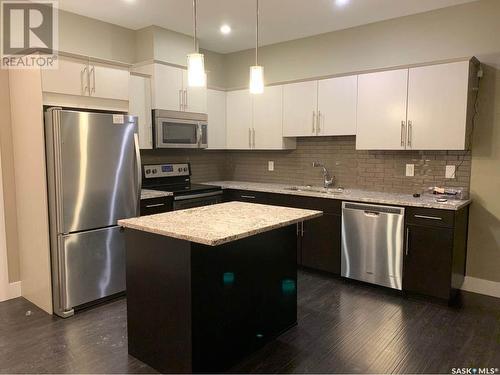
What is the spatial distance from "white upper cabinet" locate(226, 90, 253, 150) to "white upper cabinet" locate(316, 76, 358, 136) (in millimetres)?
1021

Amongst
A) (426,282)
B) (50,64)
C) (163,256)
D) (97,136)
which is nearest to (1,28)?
(50,64)

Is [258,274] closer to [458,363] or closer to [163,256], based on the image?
[163,256]

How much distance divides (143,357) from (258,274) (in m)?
0.90

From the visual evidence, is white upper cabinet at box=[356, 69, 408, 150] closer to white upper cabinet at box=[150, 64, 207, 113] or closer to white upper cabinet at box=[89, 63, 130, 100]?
white upper cabinet at box=[150, 64, 207, 113]

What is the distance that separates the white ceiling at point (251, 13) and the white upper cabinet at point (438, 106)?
26.8 inches

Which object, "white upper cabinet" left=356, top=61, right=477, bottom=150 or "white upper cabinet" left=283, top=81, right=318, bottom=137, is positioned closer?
"white upper cabinet" left=356, top=61, right=477, bottom=150

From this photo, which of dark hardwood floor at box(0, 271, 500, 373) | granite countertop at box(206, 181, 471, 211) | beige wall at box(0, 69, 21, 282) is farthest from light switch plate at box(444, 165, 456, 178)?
beige wall at box(0, 69, 21, 282)

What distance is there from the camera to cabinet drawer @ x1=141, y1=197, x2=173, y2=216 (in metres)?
3.68

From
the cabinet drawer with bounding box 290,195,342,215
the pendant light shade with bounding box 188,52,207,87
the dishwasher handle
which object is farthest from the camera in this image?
the cabinet drawer with bounding box 290,195,342,215

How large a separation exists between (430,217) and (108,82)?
309cm

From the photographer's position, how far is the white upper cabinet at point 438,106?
329 centimetres

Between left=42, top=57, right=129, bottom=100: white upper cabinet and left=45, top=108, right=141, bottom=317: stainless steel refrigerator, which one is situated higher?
left=42, top=57, right=129, bottom=100: white upper cabinet

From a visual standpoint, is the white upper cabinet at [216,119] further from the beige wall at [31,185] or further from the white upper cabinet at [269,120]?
the beige wall at [31,185]

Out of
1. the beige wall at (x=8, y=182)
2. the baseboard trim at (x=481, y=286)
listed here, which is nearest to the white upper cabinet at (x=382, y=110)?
the baseboard trim at (x=481, y=286)
